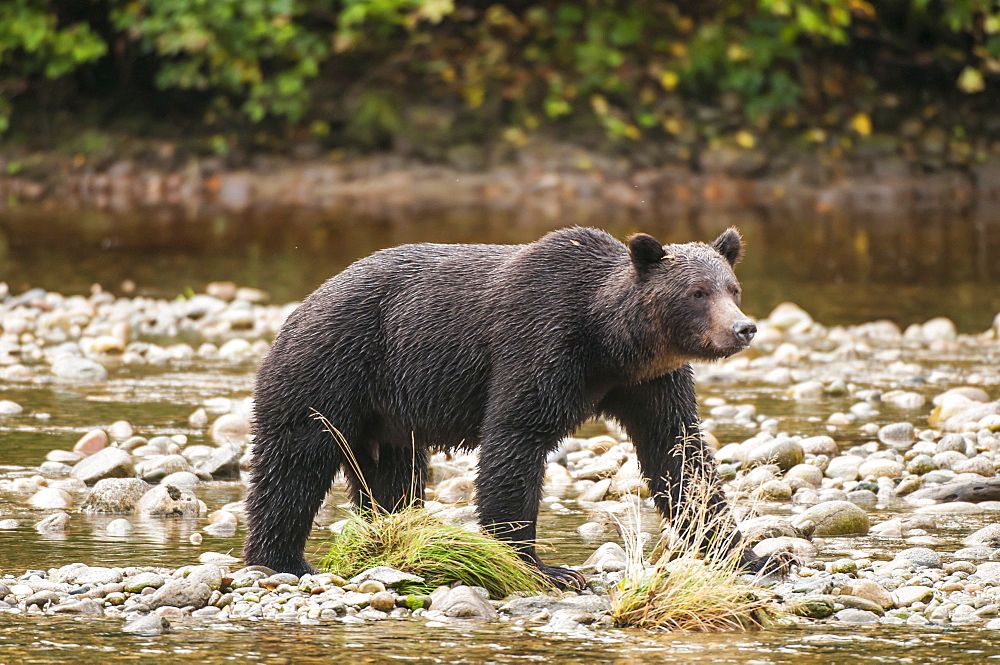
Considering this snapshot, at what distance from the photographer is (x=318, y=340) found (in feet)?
20.7

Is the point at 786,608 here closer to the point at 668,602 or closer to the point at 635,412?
the point at 668,602

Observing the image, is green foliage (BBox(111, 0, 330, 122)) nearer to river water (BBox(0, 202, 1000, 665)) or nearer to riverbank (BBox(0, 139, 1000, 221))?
riverbank (BBox(0, 139, 1000, 221))

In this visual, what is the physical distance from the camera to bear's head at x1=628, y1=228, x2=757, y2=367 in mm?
5785

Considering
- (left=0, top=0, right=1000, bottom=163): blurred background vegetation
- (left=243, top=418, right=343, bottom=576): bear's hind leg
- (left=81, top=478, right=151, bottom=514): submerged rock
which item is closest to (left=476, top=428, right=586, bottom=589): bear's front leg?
(left=243, top=418, right=343, bottom=576): bear's hind leg

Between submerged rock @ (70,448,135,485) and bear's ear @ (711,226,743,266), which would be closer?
bear's ear @ (711,226,743,266)

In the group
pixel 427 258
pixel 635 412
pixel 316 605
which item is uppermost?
pixel 427 258

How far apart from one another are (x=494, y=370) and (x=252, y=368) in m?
6.28

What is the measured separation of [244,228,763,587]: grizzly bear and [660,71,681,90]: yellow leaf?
1517cm

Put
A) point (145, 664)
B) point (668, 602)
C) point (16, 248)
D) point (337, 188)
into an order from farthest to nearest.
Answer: point (337, 188)
point (16, 248)
point (668, 602)
point (145, 664)

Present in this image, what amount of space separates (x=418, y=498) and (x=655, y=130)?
1531cm

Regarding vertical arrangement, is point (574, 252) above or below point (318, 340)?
above

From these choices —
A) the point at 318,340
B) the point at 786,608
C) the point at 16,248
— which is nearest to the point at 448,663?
the point at 786,608

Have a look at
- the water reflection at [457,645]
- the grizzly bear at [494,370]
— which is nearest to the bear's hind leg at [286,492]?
the grizzly bear at [494,370]

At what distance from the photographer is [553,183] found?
66.2ft
